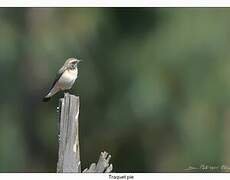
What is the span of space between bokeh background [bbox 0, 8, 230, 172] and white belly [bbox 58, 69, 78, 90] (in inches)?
40.2

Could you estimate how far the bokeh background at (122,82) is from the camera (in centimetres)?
859

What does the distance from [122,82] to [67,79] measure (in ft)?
4.88

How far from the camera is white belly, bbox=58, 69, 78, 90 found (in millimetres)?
7352

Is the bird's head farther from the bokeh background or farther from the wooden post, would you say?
the wooden post

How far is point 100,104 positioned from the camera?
29.1ft

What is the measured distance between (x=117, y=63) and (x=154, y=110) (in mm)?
492

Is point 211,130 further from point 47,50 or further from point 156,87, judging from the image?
point 47,50

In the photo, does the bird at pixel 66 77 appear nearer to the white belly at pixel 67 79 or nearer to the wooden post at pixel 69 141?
the white belly at pixel 67 79

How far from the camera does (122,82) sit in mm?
8797
